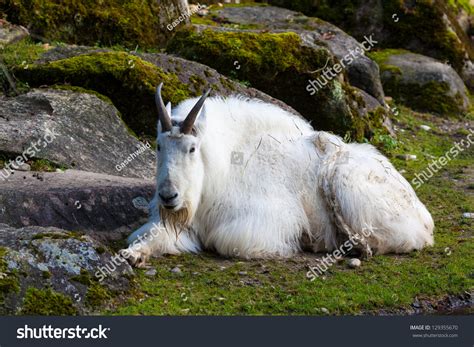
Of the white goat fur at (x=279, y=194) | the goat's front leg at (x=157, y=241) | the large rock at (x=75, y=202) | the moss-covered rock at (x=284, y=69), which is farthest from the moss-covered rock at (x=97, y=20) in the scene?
the goat's front leg at (x=157, y=241)

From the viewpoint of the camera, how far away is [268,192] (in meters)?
8.91

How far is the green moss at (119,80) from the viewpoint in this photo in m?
11.1

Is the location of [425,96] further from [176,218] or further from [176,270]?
[176,270]

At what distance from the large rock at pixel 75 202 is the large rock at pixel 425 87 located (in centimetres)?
915

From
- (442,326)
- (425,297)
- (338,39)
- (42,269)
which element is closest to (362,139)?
(338,39)

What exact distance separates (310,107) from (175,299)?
643 centimetres

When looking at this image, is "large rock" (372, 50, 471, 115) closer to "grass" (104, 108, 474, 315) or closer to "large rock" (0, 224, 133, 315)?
"grass" (104, 108, 474, 315)

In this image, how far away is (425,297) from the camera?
7879 mm

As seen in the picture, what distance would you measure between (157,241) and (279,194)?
1445mm

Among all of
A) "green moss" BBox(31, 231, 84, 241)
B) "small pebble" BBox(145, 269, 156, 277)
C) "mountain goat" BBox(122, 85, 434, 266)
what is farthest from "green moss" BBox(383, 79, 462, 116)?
"green moss" BBox(31, 231, 84, 241)

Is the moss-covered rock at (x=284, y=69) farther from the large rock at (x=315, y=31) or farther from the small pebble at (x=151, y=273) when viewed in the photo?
the small pebble at (x=151, y=273)

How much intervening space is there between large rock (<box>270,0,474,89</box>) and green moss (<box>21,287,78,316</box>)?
1378 centimetres

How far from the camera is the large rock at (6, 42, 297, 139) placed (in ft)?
36.3

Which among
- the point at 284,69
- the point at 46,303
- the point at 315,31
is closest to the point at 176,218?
the point at 46,303
